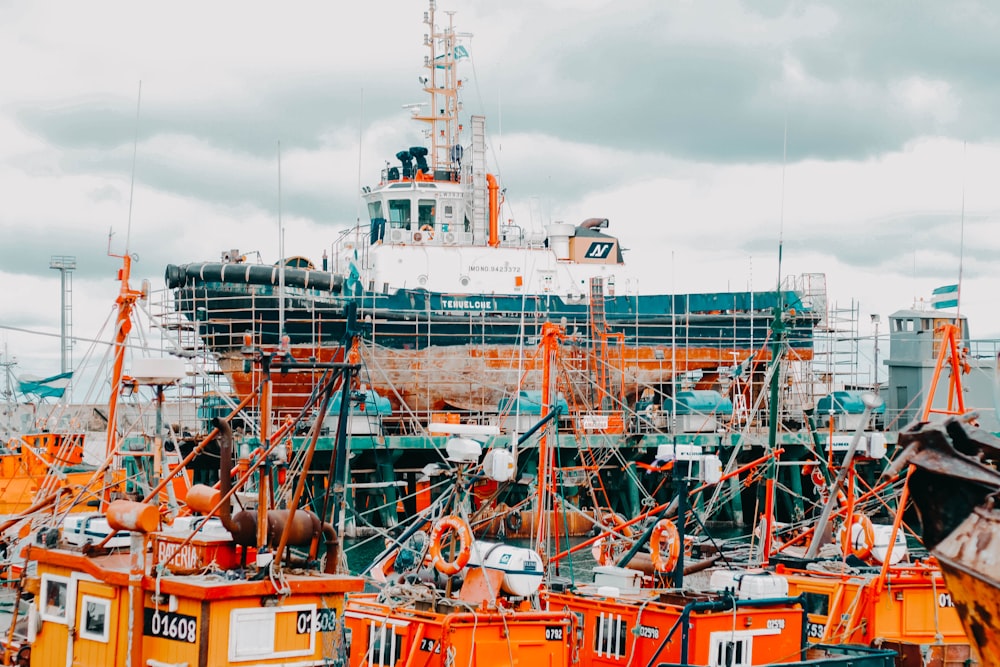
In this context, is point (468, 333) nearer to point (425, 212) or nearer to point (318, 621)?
point (425, 212)

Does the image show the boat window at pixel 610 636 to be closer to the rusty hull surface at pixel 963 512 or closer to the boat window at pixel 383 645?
the boat window at pixel 383 645

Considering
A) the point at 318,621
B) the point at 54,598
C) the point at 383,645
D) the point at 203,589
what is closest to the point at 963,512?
the point at 318,621

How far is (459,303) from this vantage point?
55.5 m

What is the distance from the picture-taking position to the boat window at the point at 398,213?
2402 inches

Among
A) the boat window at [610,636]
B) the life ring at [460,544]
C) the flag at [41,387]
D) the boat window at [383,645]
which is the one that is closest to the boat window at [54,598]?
the boat window at [383,645]

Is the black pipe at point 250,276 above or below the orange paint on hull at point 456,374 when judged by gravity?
above

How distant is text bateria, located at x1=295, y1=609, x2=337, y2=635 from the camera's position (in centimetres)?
1645

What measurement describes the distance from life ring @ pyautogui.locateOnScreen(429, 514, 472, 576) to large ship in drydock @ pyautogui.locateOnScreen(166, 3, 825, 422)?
95.5ft

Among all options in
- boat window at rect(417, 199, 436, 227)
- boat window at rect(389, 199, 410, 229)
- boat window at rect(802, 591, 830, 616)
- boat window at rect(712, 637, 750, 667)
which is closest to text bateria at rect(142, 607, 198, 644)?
boat window at rect(712, 637, 750, 667)

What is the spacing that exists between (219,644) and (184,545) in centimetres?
169

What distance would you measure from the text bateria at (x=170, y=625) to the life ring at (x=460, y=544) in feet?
14.7

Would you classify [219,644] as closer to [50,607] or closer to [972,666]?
[50,607]

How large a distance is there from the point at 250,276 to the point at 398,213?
1176cm

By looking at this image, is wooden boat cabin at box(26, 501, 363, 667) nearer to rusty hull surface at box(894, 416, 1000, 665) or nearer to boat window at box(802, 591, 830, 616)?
rusty hull surface at box(894, 416, 1000, 665)
